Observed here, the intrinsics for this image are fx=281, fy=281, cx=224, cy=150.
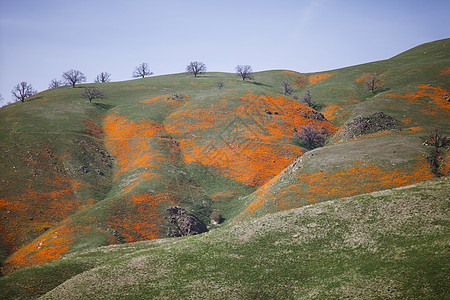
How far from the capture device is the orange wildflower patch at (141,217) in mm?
52000

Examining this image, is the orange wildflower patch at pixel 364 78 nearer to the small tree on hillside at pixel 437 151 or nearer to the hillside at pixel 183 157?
the hillside at pixel 183 157

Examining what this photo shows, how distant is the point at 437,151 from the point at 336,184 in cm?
1918

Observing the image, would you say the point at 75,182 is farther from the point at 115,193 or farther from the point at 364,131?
the point at 364,131

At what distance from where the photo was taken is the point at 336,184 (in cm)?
4853

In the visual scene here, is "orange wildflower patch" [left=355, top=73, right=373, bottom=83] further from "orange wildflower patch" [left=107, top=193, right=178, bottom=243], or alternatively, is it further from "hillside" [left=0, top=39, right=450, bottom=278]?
"orange wildflower patch" [left=107, top=193, right=178, bottom=243]

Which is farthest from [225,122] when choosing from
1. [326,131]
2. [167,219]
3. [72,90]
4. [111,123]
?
[72,90]

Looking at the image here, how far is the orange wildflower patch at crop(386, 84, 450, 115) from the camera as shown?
8988 centimetres

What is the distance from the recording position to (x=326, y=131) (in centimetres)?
9419

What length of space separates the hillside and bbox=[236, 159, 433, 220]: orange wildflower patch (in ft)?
0.72

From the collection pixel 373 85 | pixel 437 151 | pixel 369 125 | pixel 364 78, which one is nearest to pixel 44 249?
pixel 437 151

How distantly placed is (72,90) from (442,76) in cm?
16131

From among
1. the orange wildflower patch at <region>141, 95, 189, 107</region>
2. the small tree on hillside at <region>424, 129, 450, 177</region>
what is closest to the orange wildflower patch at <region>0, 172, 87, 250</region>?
the orange wildflower patch at <region>141, 95, 189, 107</region>

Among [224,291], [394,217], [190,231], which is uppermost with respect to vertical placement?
[394,217]

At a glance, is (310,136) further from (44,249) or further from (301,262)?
(44,249)
